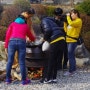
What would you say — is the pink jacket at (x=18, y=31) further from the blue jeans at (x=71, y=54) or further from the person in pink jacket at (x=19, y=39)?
the blue jeans at (x=71, y=54)

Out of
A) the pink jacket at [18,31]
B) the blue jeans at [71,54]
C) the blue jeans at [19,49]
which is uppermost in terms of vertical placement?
the pink jacket at [18,31]

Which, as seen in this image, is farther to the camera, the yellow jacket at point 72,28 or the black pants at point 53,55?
the yellow jacket at point 72,28

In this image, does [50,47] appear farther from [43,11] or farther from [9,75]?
[43,11]

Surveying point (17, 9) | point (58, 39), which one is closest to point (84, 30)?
point (17, 9)

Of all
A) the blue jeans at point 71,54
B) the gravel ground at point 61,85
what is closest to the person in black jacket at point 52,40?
the gravel ground at point 61,85

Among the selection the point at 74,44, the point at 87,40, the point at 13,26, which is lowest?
the point at 87,40

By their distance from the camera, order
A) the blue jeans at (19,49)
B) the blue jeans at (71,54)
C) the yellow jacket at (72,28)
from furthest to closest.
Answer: the blue jeans at (71,54)
the yellow jacket at (72,28)
the blue jeans at (19,49)

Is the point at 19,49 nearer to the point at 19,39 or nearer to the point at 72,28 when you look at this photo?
the point at 19,39

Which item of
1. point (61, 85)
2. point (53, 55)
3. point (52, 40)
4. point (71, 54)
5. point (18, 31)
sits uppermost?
point (18, 31)

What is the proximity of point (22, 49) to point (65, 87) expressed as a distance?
4.09ft

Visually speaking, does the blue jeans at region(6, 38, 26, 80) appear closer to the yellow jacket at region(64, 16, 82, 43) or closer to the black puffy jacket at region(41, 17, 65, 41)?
the black puffy jacket at region(41, 17, 65, 41)

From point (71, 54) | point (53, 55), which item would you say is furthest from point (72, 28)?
point (53, 55)

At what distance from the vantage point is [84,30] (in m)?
13.0

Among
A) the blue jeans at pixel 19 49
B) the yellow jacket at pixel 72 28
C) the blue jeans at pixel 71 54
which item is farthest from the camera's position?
the blue jeans at pixel 71 54
